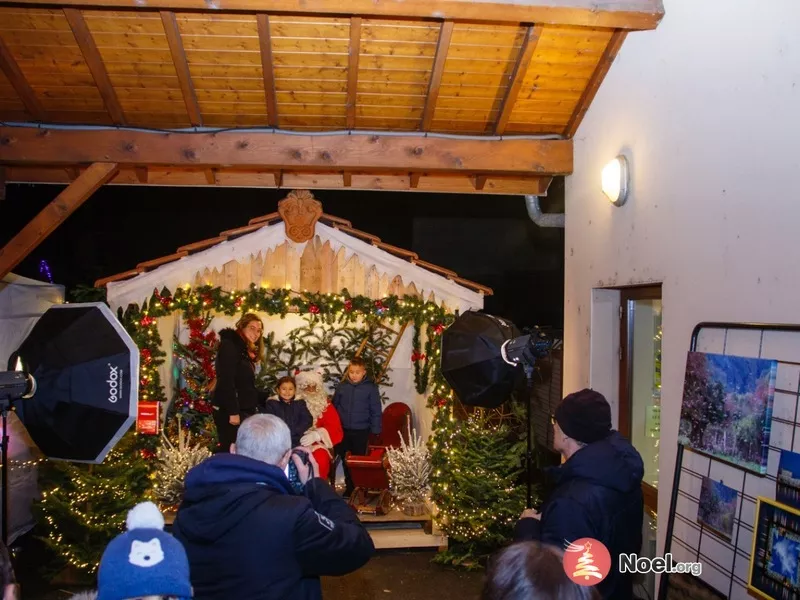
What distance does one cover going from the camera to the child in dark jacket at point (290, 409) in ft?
20.4

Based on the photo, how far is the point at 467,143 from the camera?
17.0 feet

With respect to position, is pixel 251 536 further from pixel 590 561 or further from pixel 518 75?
pixel 518 75

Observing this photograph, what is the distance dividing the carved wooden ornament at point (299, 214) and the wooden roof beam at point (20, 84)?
6.90 ft

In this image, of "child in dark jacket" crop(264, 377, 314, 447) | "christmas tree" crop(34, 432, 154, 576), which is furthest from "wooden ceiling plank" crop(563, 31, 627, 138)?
"christmas tree" crop(34, 432, 154, 576)

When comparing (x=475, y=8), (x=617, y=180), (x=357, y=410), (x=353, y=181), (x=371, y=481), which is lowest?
(x=371, y=481)

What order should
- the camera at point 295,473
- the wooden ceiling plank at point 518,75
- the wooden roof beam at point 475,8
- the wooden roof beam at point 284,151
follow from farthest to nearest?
the wooden roof beam at point 284,151, the wooden ceiling plank at point 518,75, the wooden roof beam at point 475,8, the camera at point 295,473

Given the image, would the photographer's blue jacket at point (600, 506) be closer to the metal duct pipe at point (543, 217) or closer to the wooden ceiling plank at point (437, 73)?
the wooden ceiling plank at point (437, 73)

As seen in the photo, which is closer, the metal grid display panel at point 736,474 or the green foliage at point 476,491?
the metal grid display panel at point 736,474

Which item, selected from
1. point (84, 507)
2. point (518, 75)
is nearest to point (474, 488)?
point (84, 507)

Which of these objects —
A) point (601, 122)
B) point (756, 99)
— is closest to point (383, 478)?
point (601, 122)

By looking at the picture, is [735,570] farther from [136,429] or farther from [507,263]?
[507,263]

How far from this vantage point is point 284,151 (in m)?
5.14

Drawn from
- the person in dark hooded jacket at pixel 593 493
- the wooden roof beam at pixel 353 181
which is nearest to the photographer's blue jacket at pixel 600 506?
the person in dark hooded jacket at pixel 593 493

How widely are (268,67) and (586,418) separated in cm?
335
